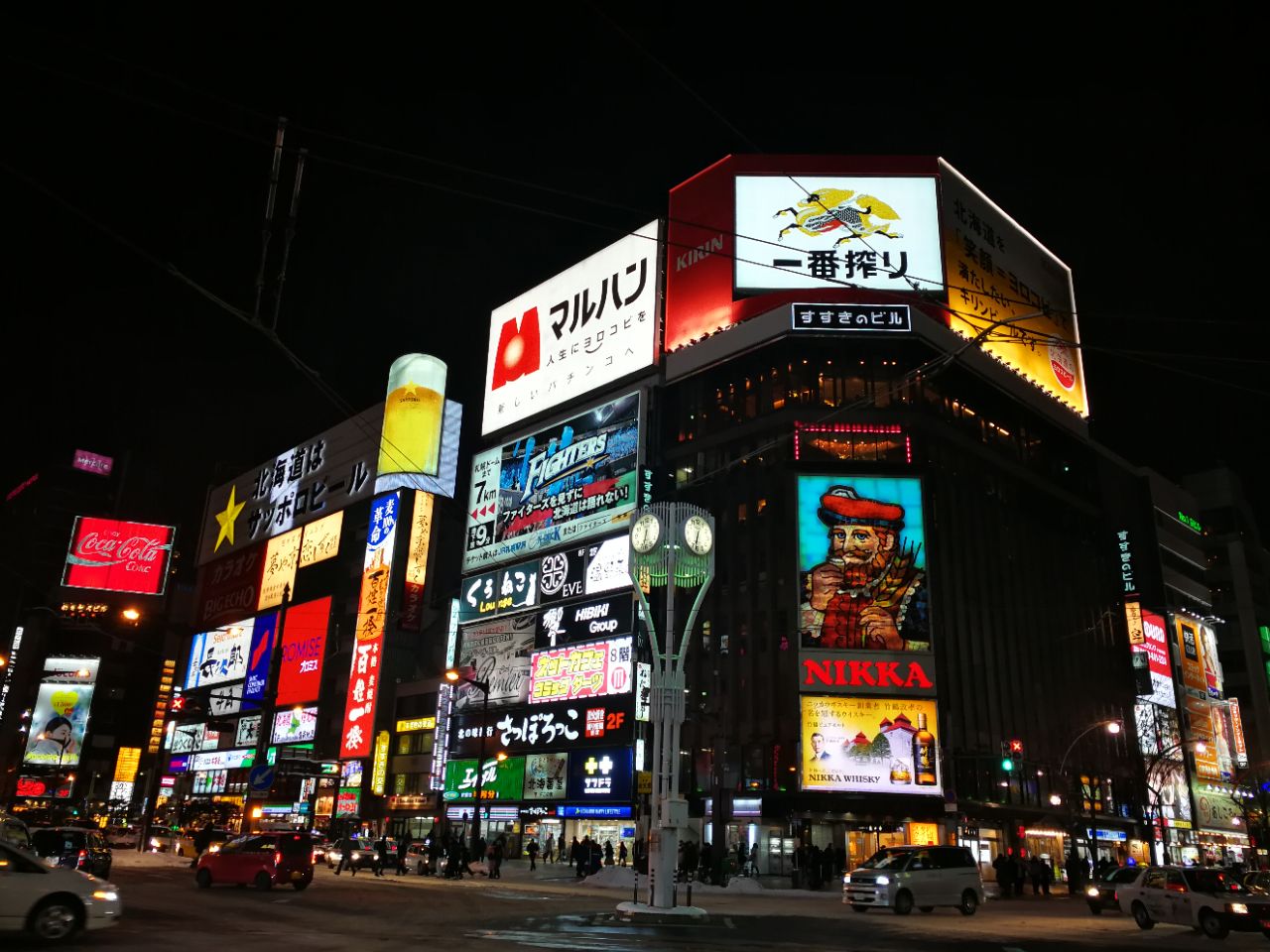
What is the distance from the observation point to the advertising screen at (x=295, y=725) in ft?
251

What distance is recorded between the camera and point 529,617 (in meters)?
63.2

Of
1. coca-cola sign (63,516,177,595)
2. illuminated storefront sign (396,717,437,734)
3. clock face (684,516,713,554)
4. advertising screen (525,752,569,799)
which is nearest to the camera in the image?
clock face (684,516,713,554)

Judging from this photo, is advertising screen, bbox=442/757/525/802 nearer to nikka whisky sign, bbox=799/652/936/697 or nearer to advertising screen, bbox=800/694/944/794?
advertising screen, bbox=800/694/944/794

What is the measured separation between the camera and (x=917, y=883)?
2466 cm

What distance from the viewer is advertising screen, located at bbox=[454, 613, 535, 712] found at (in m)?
62.2

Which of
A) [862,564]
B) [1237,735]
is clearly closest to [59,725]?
[862,564]

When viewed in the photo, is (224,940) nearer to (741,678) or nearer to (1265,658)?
(741,678)

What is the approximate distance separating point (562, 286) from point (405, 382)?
53.6ft

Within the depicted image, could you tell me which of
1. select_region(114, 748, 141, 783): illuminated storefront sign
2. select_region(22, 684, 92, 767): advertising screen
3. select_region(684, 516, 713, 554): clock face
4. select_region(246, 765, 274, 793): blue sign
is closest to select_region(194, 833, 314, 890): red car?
select_region(246, 765, 274, 793): blue sign

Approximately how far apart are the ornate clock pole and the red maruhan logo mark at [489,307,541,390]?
47201 mm

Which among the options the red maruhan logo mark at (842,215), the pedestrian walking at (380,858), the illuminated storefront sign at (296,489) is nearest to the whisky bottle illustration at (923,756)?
the pedestrian walking at (380,858)

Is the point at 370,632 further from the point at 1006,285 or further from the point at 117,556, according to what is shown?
the point at 1006,285

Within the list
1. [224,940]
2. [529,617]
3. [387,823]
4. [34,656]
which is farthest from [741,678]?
[34,656]

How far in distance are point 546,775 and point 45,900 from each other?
156ft
